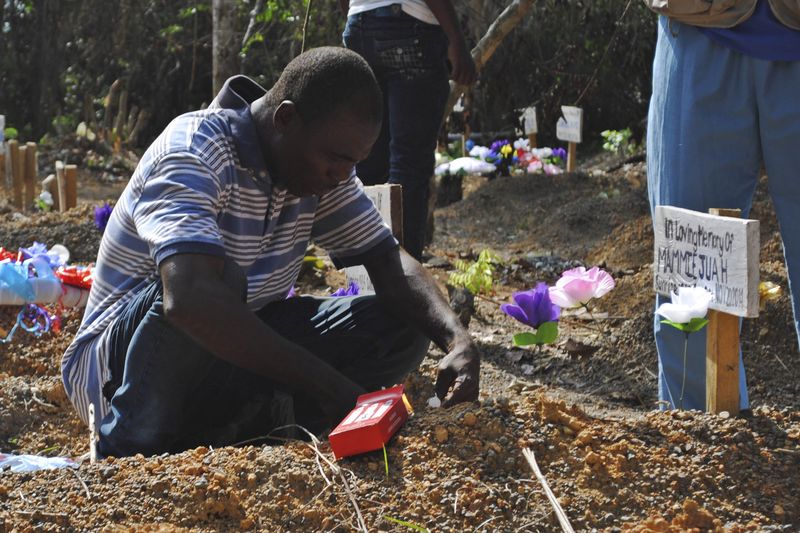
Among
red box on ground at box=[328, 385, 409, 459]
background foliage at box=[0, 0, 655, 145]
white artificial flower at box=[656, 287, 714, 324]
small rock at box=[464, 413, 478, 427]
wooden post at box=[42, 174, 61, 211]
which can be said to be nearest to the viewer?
red box on ground at box=[328, 385, 409, 459]

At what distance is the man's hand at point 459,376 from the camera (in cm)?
265

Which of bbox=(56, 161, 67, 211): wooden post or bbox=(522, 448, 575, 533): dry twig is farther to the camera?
bbox=(56, 161, 67, 211): wooden post

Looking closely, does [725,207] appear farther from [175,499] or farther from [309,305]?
[175,499]

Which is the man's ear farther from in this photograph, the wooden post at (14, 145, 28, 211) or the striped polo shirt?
the wooden post at (14, 145, 28, 211)

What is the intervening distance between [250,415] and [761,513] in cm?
125

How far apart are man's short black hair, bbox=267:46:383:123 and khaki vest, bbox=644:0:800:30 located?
2.53 ft

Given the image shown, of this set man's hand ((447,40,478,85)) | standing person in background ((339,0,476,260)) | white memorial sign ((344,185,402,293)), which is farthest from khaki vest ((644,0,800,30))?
man's hand ((447,40,478,85))

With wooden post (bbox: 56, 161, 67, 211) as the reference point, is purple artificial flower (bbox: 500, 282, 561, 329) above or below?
above

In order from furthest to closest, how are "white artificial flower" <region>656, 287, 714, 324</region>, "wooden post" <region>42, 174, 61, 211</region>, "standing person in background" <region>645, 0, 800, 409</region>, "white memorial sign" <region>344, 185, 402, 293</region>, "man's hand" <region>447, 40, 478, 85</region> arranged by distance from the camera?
"wooden post" <region>42, 174, 61, 211</region>, "man's hand" <region>447, 40, 478, 85</region>, "white memorial sign" <region>344, 185, 402, 293</region>, "standing person in background" <region>645, 0, 800, 409</region>, "white artificial flower" <region>656, 287, 714, 324</region>

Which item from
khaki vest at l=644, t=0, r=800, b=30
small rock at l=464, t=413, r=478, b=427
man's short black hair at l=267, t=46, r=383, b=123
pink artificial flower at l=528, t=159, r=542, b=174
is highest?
khaki vest at l=644, t=0, r=800, b=30

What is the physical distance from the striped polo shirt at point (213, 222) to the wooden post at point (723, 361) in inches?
35.9

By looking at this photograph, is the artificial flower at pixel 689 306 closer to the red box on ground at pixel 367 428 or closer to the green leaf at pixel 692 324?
the green leaf at pixel 692 324

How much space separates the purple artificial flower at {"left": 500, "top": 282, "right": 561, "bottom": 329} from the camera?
2963 millimetres

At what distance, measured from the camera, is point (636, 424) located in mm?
2547
